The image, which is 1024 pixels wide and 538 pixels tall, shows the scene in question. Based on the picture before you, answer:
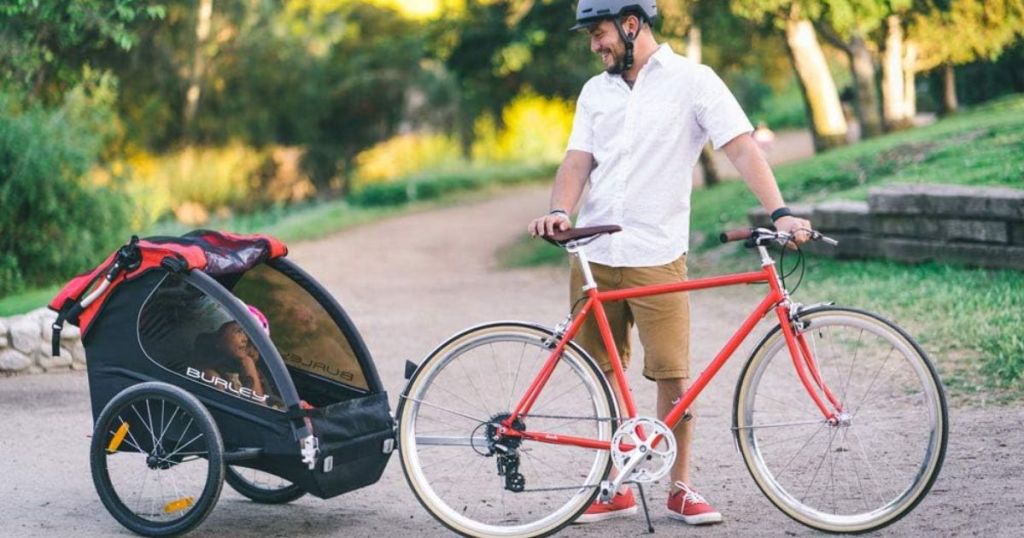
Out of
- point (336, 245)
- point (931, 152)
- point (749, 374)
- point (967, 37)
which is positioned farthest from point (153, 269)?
point (967, 37)

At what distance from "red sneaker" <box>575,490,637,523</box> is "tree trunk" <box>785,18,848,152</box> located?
16.0 metres

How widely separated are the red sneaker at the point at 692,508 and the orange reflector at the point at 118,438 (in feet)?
6.67

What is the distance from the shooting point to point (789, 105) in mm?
38938

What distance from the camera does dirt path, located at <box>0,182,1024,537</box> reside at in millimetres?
5789

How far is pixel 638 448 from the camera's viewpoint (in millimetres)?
5441

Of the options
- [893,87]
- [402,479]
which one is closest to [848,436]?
[402,479]

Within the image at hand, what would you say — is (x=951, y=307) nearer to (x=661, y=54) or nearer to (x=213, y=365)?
(x=661, y=54)

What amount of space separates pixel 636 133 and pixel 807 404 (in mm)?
1346

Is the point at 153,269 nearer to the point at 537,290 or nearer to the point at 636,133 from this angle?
the point at 636,133

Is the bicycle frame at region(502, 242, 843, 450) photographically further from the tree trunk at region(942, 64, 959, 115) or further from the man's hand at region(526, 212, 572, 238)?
the tree trunk at region(942, 64, 959, 115)

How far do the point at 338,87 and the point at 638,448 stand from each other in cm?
2964

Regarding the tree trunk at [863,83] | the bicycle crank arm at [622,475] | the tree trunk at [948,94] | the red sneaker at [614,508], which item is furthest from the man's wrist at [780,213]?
the tree trunk at [948,94]

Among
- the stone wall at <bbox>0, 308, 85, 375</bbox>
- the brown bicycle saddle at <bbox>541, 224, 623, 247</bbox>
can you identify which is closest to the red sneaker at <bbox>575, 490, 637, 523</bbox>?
the brown bicycle saddle at <bbox>541, 224, 623, 247</bbox>

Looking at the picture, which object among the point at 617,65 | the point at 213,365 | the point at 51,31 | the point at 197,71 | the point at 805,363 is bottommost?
the point at 805,363
